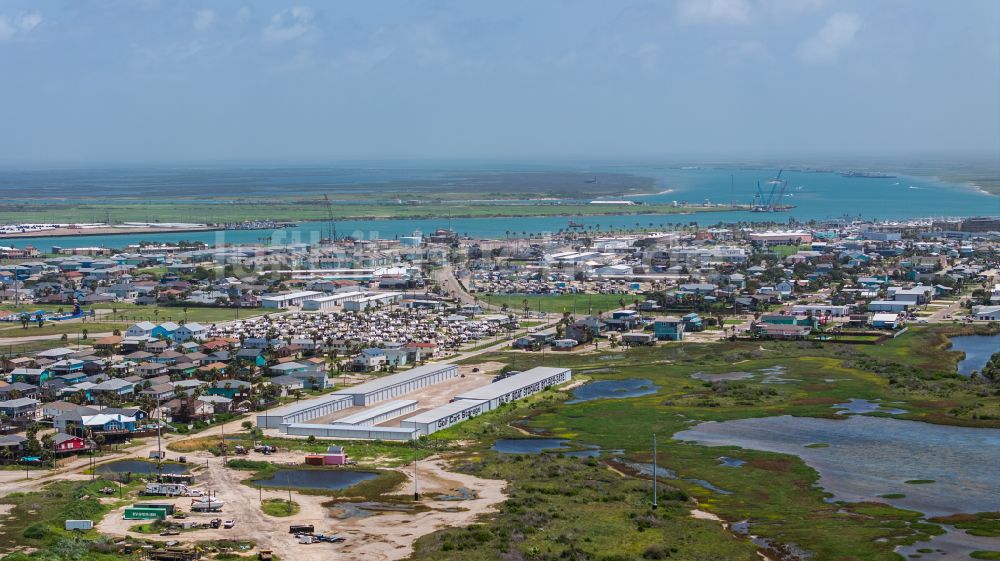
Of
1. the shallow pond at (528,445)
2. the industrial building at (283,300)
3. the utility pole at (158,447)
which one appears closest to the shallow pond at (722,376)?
the shallow pond at (528,445)

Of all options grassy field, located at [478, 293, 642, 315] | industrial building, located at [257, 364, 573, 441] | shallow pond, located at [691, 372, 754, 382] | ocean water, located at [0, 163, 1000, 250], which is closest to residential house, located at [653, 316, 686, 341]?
grassy field, located at [478, 293, 642, 315]

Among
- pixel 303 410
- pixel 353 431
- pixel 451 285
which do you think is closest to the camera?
pixel 353 431

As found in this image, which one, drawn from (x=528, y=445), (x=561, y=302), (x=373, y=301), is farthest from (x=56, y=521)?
(x=561, y=302)

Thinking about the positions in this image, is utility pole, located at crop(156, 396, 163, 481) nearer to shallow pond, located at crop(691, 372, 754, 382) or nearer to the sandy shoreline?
shallow pond, located at crop(691, 372, 754, 382)

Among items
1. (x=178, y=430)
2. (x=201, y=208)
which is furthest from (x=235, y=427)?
(x=201, y=208)

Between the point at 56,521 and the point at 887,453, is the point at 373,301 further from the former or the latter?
the point at 56,521

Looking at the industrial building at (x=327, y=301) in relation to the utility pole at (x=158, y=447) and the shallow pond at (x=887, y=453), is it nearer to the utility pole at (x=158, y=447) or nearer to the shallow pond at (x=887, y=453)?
the utility pole at (x=158, y=447)
